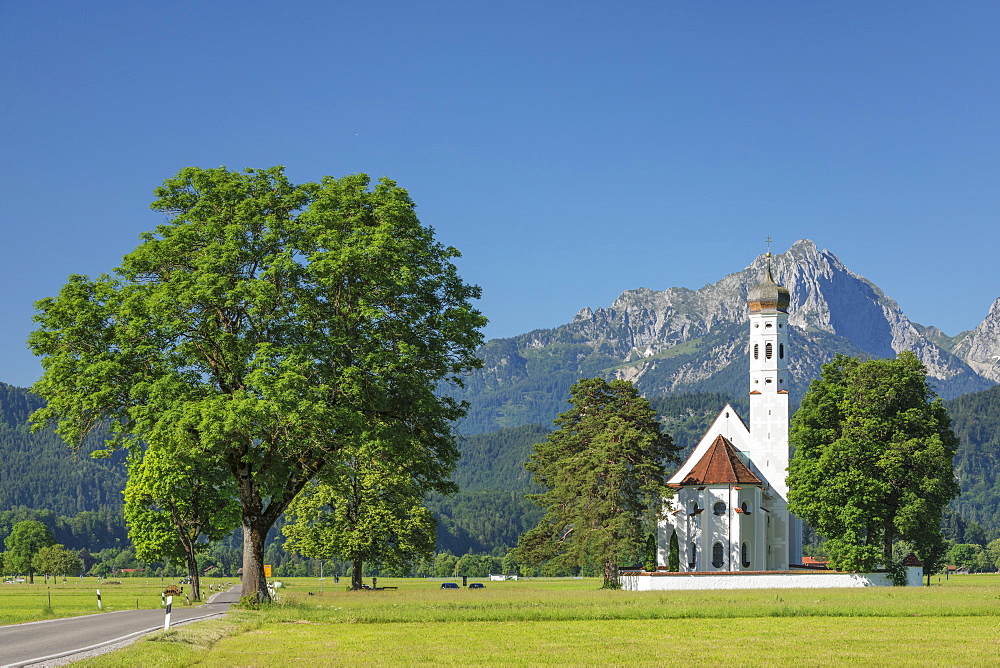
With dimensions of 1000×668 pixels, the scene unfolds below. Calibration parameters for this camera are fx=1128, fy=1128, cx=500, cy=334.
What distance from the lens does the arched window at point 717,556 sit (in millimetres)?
89750

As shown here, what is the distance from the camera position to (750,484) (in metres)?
90.4

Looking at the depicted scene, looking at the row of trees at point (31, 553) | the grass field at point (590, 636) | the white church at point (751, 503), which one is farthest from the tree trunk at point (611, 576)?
the row of trees at point (31, 553)

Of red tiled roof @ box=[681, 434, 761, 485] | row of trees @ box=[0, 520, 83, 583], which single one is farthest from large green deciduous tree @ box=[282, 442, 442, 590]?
row of trees @ box=[0, 520, 83, 583]

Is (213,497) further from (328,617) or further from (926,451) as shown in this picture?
(926,451)

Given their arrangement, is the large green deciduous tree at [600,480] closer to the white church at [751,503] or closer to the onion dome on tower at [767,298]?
the white church at [751,503]

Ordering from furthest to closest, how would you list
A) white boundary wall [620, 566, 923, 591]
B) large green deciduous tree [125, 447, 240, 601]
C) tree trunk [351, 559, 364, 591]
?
tree trunk [351, 559, 364, 591]
white boundary wall [620, 566, 923, 591]
large green deciduous tree [125, 447, 240, 601]

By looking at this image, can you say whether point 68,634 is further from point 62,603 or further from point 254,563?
point 62,603

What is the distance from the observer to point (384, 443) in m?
39.2

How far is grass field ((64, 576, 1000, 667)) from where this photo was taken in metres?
25.7

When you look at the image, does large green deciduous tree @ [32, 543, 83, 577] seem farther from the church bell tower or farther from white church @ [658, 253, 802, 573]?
the church bell tower

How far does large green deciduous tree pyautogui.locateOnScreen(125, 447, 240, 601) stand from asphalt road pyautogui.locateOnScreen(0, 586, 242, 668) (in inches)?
558

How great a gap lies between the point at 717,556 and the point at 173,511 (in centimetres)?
4728

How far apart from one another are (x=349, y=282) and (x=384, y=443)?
19.2 feet

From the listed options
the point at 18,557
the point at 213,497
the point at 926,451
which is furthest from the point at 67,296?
the point at 18,557
